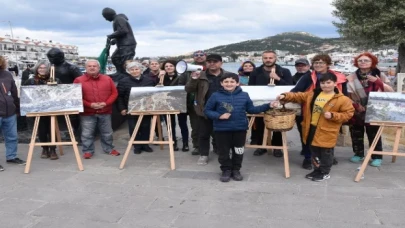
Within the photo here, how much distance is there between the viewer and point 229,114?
430 centimetres

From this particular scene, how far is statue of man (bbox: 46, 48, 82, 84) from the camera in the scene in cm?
587

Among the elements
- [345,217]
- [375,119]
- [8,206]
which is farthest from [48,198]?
[375,119]

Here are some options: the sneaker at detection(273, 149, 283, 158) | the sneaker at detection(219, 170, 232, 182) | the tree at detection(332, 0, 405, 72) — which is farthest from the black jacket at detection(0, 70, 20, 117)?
the tree at detection(332, 0, 405, 72)

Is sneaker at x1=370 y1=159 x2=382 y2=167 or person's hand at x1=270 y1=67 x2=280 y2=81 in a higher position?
person's hand at x1=270 y1=67 x2=280 y2=81

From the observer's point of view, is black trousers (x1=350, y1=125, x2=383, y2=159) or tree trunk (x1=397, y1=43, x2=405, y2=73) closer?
black trousers (x1=350, y1=125, x2=383, y2=159)

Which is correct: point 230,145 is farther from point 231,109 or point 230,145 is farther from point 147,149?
point 147,149

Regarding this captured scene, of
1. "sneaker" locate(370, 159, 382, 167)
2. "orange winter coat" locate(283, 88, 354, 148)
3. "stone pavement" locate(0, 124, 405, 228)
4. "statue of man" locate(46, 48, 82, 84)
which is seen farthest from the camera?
"statue of man" locate(46, 48, 82, 84)

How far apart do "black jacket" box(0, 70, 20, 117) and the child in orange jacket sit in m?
3.80

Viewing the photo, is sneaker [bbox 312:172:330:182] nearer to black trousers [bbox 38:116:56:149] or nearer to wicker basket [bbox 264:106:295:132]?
wicker basket [bbox 264:106:295:132]

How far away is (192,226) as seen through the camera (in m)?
3.24

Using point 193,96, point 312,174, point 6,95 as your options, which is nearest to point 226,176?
point 312,174

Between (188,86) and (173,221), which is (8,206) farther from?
(188,86)

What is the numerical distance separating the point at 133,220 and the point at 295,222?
150 cm

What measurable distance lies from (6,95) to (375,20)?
44.8 feet
